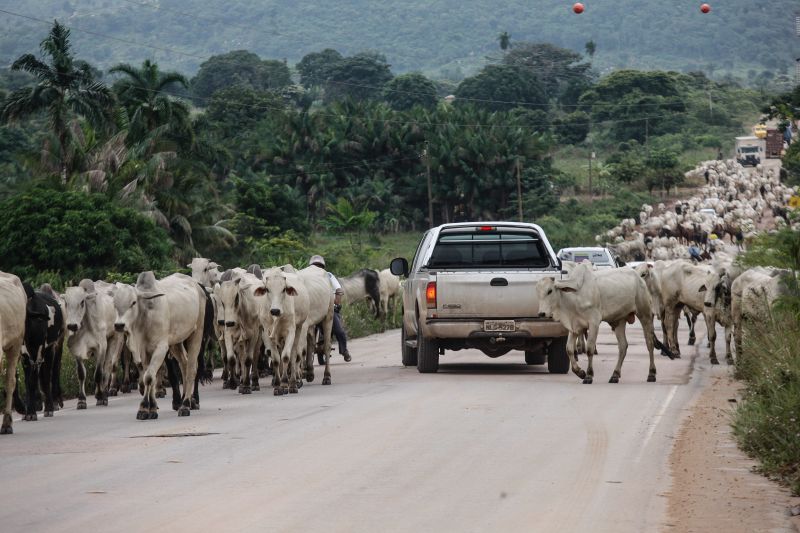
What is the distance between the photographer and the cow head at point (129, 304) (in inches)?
634

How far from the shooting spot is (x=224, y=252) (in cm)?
5309

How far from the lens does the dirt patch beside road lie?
9.59 m

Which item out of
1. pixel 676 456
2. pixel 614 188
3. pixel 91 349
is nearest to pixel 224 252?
pixel 91 349

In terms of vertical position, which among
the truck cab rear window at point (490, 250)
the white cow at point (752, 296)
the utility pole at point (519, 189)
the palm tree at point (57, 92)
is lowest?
the white cow at point (752, 296)

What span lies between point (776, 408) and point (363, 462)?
145 inches

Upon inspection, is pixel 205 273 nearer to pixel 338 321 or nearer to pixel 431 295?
pixel 338 321

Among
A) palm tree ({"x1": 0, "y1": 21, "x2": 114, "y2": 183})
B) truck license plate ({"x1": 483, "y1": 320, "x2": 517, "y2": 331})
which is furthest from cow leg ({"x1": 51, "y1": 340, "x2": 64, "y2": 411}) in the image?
palm tree ({"x1": 0, "y1": 21, "x2": 114, "y2": 183})

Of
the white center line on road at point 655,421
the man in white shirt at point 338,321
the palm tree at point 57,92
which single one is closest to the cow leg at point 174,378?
the white center line on road at point 655,421

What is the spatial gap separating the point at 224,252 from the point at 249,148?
3405 cm

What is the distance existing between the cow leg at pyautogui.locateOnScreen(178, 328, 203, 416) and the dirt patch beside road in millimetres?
5782

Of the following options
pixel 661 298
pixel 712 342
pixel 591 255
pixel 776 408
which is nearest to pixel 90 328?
pixel 776 408

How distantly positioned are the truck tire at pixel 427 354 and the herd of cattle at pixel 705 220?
116 feet

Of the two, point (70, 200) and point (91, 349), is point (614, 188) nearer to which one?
point (70, 200)

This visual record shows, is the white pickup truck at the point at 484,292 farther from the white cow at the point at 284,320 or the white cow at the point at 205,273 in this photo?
the white cow at the point at 205,273
